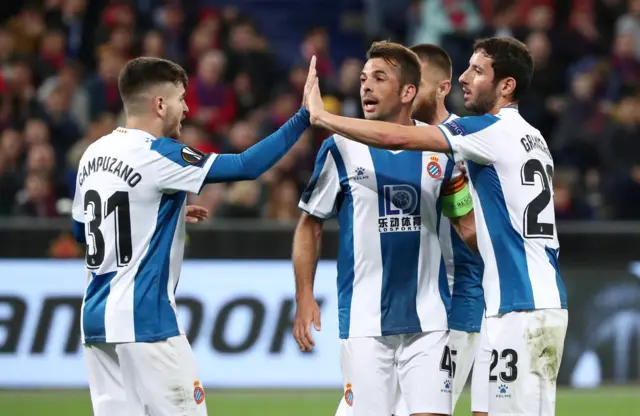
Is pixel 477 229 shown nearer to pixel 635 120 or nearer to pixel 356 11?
pixel 635 120

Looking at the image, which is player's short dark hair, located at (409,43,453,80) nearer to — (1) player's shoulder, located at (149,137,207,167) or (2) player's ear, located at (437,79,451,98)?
(2) player's ear, located at (437,79,451,98)

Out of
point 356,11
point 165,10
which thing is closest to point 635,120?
point 356,11

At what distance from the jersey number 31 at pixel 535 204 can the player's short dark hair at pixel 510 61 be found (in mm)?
447

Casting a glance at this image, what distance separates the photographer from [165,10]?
16.7m

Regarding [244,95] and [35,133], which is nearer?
[35,133]

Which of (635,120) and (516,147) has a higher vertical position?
(635,120)

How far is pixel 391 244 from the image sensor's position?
681cm

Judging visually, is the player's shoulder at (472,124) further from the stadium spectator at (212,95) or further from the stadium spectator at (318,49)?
the stadium spectator at (318,49)

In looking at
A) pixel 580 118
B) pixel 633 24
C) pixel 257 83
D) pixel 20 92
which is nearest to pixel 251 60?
pixel 257 83

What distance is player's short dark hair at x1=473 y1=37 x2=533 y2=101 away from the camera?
6.57 m

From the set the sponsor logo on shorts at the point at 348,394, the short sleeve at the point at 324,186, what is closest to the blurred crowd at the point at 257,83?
the short sleeve at the point at 324,186

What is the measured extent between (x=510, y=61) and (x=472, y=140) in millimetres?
523

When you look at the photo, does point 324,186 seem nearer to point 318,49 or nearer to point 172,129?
point 172,129

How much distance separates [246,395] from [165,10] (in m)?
6.74
